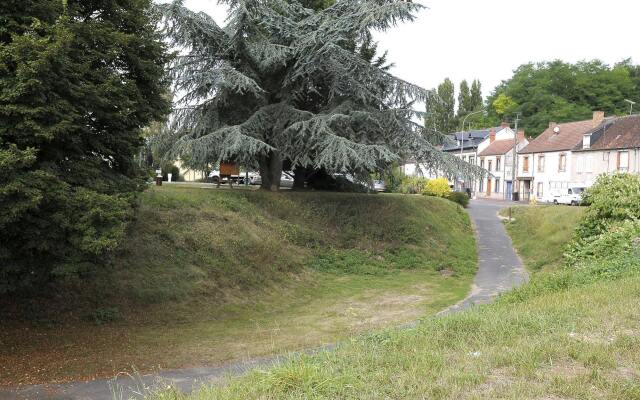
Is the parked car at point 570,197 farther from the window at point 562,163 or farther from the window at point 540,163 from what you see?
the window at point 540,163

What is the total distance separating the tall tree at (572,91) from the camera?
7300 cm

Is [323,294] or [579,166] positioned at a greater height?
[579,166]

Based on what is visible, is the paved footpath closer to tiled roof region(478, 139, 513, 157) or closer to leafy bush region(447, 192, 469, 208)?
leafy bush region(447, 192, 469, 208)

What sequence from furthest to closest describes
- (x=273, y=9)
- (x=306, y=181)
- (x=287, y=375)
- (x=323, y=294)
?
1. (x=306, y=181)
2. (x=273, y=9)
3. (x=323, y=294)
4. (x=287, y=375)

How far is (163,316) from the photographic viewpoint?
43.4 ft

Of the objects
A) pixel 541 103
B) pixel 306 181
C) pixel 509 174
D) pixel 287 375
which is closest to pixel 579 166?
pixel 509 174

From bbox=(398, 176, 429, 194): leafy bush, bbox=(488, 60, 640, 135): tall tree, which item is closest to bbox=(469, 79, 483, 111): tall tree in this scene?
bbox=(488, 60, 640, 135): tall tree

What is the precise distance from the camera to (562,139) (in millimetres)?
56375

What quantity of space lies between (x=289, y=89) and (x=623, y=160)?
3761 cm

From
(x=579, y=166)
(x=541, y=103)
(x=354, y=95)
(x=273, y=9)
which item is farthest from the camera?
(x=541, y=103)

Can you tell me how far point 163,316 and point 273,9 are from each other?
1507 cm

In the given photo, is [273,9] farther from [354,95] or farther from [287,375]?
[287,375]

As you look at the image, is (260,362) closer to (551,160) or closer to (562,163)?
(562,163)

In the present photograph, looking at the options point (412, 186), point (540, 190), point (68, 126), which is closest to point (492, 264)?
point (68, 126)
